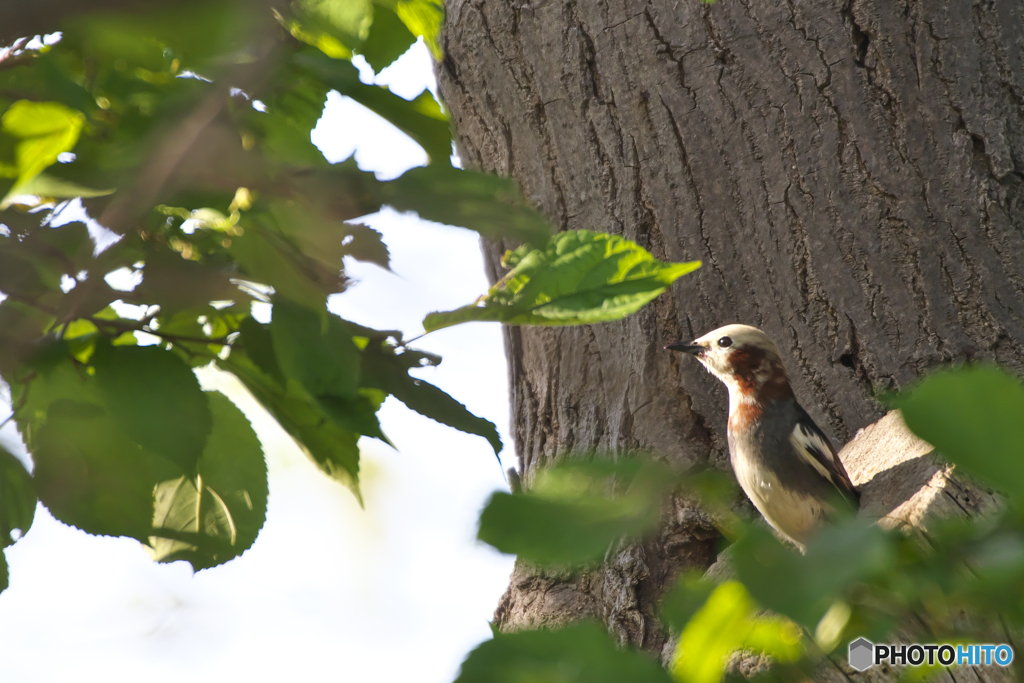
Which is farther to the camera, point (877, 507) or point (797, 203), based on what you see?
point (797, 203)

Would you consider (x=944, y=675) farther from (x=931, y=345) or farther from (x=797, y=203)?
(x=797, y=203)

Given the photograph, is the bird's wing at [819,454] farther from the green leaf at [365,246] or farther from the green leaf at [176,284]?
the green leaf at [176,284]

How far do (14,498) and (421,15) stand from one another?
795 millimetres

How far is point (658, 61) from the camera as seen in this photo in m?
2.62

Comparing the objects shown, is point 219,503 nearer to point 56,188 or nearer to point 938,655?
point 56,188

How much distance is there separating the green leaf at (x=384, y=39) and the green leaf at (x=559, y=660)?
83 cm

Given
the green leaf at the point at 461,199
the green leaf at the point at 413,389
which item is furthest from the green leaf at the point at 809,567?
the green leaf at the point at 413,389

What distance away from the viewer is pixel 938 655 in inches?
22.2

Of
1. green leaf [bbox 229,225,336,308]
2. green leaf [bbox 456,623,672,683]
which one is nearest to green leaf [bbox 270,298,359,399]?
green leaf [bbox 229,225,336,308]

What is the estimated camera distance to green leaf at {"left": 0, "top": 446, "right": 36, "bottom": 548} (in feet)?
2.80

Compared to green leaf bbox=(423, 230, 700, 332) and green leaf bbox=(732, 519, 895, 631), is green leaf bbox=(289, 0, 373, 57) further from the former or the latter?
green leaf bbox=(732, 519, 895, 631)

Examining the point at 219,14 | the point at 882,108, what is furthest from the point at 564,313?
the point at 882,108

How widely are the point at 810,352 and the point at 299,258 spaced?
2115 mm

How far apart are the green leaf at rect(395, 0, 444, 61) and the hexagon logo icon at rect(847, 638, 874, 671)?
34.8 inches
